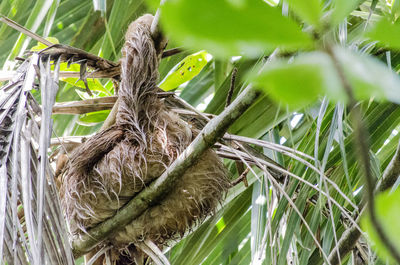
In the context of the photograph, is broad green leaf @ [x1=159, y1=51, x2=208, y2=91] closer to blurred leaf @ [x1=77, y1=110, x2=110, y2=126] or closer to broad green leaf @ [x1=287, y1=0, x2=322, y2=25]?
blurred leaf @ [x1=77, y1=110, x2=110, y2=126]

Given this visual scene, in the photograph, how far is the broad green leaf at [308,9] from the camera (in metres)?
0.23

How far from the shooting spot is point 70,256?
827 mm

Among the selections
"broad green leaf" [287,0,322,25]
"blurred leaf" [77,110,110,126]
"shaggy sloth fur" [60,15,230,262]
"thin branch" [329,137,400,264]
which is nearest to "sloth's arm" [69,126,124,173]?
"shaggy sloth fur" [60,15,230,262]

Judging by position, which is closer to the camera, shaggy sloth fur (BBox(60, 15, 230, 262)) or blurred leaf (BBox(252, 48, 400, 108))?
blurred leaf (BBox(252, 48, 400, 108))

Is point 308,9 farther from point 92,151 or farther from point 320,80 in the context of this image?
point 92,151

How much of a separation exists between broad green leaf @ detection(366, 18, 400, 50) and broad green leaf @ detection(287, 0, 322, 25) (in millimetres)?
23

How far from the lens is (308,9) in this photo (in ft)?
0.78

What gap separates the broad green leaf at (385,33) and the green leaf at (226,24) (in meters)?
0.03

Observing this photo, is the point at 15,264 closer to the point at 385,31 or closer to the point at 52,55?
the point at 52,55

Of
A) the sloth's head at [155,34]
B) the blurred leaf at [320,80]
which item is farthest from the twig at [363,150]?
the sloth's head at [155,34]

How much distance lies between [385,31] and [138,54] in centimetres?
104

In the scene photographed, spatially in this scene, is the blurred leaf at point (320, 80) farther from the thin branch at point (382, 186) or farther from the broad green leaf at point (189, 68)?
the broad green leaf at point (189, 68)

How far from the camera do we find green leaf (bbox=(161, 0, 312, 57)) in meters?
0.22

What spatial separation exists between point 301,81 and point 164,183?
0.83 metres
